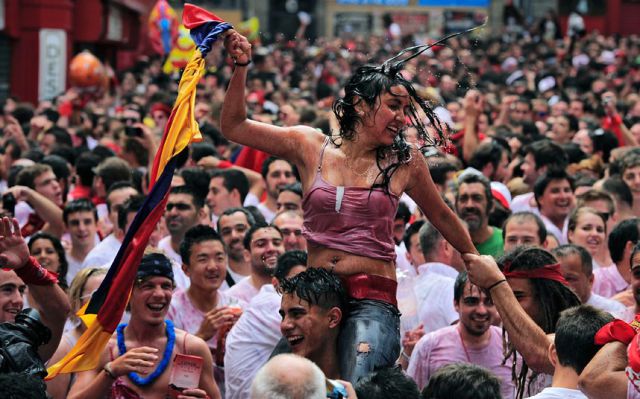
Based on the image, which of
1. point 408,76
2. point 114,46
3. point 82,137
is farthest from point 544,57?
point 408,76

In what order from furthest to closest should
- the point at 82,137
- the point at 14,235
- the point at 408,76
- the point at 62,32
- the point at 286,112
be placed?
the point at 62,32, the point at 82,137, the point at 286,112, the point at 408,76, the point at 14,235

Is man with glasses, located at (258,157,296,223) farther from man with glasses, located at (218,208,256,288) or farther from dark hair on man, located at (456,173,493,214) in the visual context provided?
dark hair on man, located at (456,173,493,214)

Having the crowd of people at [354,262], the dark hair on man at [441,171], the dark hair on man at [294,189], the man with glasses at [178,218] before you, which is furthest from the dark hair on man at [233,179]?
the dark hair on man at [441,171]

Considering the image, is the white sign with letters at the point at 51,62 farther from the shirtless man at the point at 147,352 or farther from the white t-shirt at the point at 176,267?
the shirtless man at the point at 147,352

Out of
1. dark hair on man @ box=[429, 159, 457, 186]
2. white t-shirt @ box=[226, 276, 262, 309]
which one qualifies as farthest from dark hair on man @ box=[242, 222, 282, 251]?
dark hair on man @ box=[429, 159, 457, 186]

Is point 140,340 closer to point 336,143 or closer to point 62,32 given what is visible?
point 336,143

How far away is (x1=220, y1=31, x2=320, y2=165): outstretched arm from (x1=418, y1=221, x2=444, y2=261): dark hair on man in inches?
93.9

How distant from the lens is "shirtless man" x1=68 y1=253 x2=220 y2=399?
587cm

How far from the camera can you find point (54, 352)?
617 centimetres

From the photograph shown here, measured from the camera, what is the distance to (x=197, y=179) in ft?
32.7

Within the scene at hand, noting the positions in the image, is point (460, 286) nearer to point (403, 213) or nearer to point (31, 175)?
point (403, 213)

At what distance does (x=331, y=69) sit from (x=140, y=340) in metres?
19.6

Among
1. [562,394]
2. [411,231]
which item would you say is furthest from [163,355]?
[411,231]

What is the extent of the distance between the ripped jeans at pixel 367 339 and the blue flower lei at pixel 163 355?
1.03 metres
